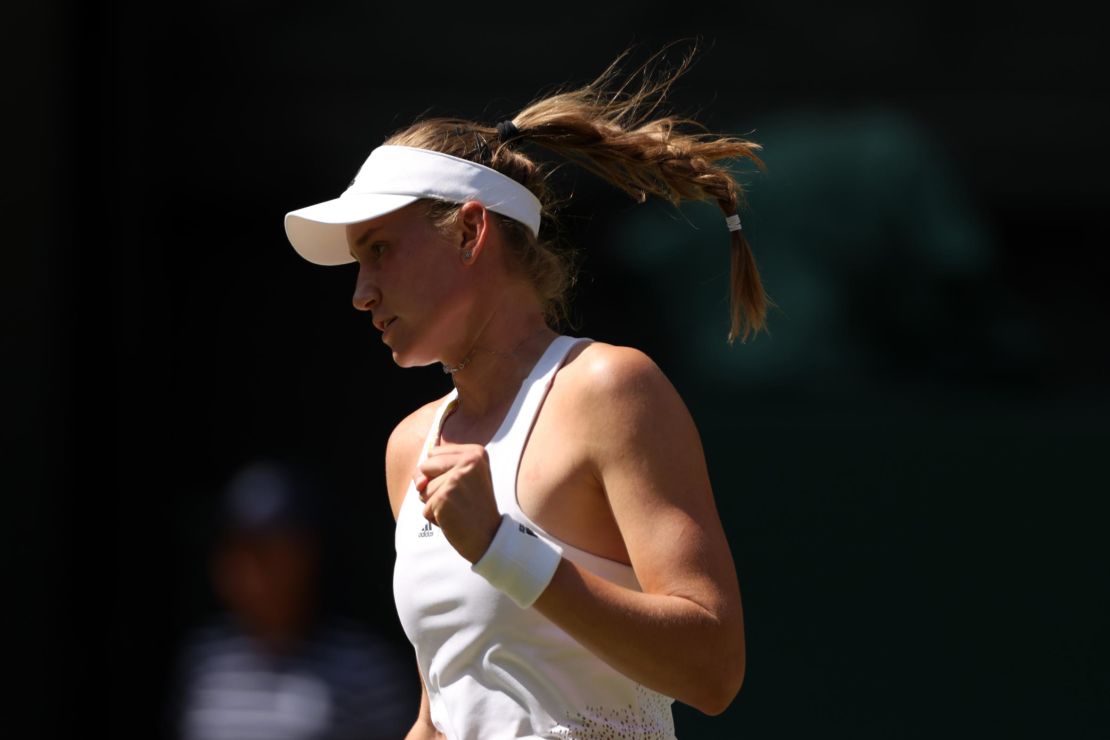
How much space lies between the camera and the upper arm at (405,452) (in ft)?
6.63

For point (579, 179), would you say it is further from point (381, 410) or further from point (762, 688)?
point (762, 688)

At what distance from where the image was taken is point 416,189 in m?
1.83

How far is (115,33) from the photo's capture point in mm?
3617

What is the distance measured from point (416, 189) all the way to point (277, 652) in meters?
1.42

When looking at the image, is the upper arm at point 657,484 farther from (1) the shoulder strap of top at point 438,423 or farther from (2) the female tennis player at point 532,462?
(1) the shoulder strap of top at point 438,423

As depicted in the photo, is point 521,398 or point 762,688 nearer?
point 521,398

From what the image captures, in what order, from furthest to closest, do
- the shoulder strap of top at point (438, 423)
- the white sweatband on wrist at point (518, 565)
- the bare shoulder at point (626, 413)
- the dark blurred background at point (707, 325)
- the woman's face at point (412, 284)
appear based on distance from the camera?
the dark blurred background at point (707, 325), the shoulder strap of top at point (438, 423), the woman's face at point (412, 284), the bare shoulder at point (626, 413), the white sweatband on wrist at point (518, 565)

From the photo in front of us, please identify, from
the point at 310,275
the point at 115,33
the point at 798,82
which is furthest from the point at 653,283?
the point at 115,33

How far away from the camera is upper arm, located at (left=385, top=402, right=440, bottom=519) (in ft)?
6.63

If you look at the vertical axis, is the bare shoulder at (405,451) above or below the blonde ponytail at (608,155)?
below

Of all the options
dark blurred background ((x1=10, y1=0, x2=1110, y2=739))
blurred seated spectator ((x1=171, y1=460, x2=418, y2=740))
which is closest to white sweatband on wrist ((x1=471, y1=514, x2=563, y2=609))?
blurred seated spectator ((x1=171, y1=460, x2=418, y2=740))

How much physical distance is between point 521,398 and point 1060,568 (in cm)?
199

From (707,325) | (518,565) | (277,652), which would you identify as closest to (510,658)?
(518,565)

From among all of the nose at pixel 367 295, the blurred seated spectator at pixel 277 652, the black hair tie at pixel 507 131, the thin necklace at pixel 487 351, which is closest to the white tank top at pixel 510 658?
the thin necklace at pixel 487 351
